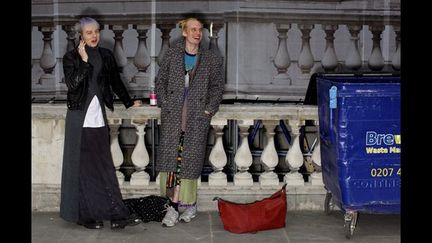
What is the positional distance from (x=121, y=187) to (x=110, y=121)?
1.90ft

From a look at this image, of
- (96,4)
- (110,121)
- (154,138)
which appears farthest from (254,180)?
(96,4)

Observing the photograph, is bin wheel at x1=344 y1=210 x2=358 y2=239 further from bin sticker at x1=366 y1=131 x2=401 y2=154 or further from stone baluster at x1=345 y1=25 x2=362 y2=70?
stone baluster at x1=345 y1=25 x2=362 y2=70

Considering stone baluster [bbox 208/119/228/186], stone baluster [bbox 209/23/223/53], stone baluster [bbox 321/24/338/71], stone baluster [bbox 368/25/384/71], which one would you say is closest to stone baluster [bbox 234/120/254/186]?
stone baluster [bbox 208/119/228/186]

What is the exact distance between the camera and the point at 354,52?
9.10 m

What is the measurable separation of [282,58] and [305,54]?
248mm

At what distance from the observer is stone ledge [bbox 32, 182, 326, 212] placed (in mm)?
7438

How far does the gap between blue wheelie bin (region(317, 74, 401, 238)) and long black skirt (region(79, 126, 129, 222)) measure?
1.77 metres

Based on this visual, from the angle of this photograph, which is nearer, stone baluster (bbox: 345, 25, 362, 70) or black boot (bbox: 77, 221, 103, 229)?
black boot (bbox: 77, 221, 103, 229)

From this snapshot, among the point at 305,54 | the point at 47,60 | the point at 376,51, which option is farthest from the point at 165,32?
the point at 376,51

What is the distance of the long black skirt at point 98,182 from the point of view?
680 cm

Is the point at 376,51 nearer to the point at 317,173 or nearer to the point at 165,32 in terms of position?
the point at 317,173

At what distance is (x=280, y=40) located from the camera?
8977 millimetres

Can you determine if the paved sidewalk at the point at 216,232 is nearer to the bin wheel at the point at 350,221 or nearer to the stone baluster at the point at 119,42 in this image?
the bin wheel at the point at 350,221

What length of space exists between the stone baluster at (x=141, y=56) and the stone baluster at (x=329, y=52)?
1.84m
